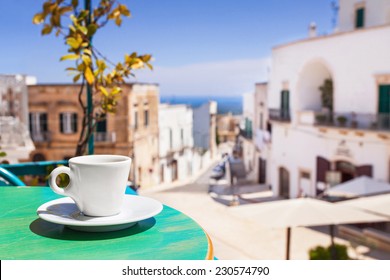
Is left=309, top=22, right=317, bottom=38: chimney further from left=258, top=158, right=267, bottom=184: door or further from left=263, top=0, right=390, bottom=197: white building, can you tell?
left=258, top=158, right=267, bottom=184: door

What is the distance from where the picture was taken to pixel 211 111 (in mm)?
11977

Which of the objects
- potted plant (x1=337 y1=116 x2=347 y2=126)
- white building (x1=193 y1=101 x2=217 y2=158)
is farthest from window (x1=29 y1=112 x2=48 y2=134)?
potted plant (x1=337 y1=116 x2=347 y2=126)

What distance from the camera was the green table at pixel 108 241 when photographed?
0.52 metres

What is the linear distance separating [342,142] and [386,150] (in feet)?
2.88

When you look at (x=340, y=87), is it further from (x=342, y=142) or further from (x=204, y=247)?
(x=204, y=247)

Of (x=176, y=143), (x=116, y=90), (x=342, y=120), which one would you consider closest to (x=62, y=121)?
(x=176, y=143)

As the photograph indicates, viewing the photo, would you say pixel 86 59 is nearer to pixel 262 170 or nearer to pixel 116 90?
pixel 116 90

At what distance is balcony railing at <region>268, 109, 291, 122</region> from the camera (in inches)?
375

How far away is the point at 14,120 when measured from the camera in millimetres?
6617

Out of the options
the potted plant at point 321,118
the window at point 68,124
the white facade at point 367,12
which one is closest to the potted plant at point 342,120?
the potted plant at point 321,118

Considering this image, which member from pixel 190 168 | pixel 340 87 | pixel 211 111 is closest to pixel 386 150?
pixel 340 87

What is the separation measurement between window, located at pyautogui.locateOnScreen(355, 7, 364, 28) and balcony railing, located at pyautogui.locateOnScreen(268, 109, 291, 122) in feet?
6.78

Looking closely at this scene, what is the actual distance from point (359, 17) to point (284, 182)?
3530 millimetres
